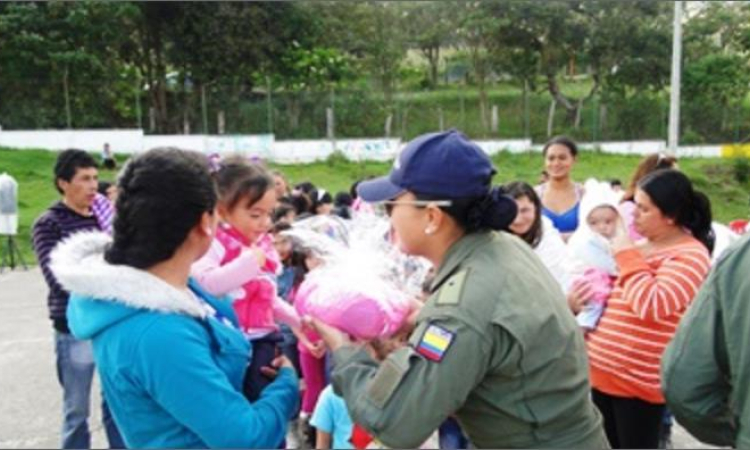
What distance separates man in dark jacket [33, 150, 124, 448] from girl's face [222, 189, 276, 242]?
1.21m

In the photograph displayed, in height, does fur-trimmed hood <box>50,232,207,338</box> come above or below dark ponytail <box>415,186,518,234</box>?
below

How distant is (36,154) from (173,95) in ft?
32.7

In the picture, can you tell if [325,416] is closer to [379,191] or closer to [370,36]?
[379,191]

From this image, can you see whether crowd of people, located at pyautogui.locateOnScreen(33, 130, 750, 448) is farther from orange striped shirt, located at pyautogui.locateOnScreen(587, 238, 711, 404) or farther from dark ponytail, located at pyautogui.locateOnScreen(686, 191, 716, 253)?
dark ponytail, located at pyautogui.locateOnScreen(686, 191, 716, 253)

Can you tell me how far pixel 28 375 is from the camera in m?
4.27

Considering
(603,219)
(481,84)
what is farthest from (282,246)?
(481,84)

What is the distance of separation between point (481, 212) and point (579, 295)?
1.24 meters

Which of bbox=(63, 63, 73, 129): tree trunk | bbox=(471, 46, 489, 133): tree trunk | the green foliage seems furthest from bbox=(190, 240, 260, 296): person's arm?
bbox=(471, 46, 489, 133): tree trunk

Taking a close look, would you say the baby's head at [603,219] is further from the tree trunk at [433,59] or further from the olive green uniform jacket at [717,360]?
the tree trunk at [433,59]

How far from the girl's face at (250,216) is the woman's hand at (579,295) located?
45.4 inches

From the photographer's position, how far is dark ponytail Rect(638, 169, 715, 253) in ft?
7.43

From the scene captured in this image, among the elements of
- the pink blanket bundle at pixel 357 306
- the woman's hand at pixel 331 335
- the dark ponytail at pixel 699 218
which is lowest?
the woman's hand at pixel 331 335

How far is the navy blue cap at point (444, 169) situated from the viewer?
138 centimetres

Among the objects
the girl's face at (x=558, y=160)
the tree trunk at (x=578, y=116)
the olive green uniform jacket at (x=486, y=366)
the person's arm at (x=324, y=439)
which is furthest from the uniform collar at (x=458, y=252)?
the tree trunk at (x=578, y=116)
